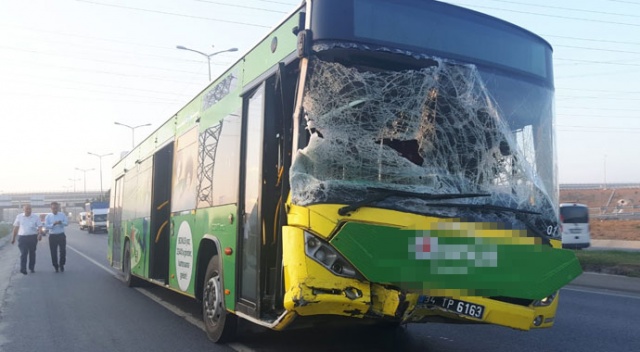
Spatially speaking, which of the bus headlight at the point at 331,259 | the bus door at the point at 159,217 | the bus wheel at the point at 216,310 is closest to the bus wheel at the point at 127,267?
the bus door at the point at 159,217

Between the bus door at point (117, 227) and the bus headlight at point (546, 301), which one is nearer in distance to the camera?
the bus headlight at point (546, 301)

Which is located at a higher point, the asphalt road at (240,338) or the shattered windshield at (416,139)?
the shattered windshield at (416,139)

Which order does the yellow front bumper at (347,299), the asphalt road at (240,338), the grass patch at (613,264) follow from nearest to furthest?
the yellow front bumper at (347,299), the asphalt road at (240,338), the grass patch at (613,264)

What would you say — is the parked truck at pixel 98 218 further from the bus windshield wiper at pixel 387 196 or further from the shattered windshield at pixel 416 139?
the bus windshield wiper at pixel 387 196

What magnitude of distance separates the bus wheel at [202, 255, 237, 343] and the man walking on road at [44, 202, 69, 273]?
397 inches

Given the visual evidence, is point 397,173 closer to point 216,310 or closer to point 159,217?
point 216,310

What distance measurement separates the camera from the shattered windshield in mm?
4625

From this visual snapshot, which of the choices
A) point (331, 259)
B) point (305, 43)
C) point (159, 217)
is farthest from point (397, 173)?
point (159, 217)

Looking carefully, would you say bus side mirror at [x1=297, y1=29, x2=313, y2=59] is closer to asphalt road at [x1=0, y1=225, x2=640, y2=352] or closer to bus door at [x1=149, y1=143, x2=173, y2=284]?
asphalt road at [x1=0, y1=225, x2=640, y2=352]

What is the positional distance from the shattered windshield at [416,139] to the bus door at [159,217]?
230 inches

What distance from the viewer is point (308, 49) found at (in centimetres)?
464

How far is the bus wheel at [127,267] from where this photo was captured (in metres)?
12.6

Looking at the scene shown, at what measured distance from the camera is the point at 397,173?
4680 millimetres

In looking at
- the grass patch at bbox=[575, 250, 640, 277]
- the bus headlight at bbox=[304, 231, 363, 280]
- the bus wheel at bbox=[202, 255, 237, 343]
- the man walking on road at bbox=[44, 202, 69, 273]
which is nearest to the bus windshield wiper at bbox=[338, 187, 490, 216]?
the bus headlight at bbox=[304, 231, 363, 280]
